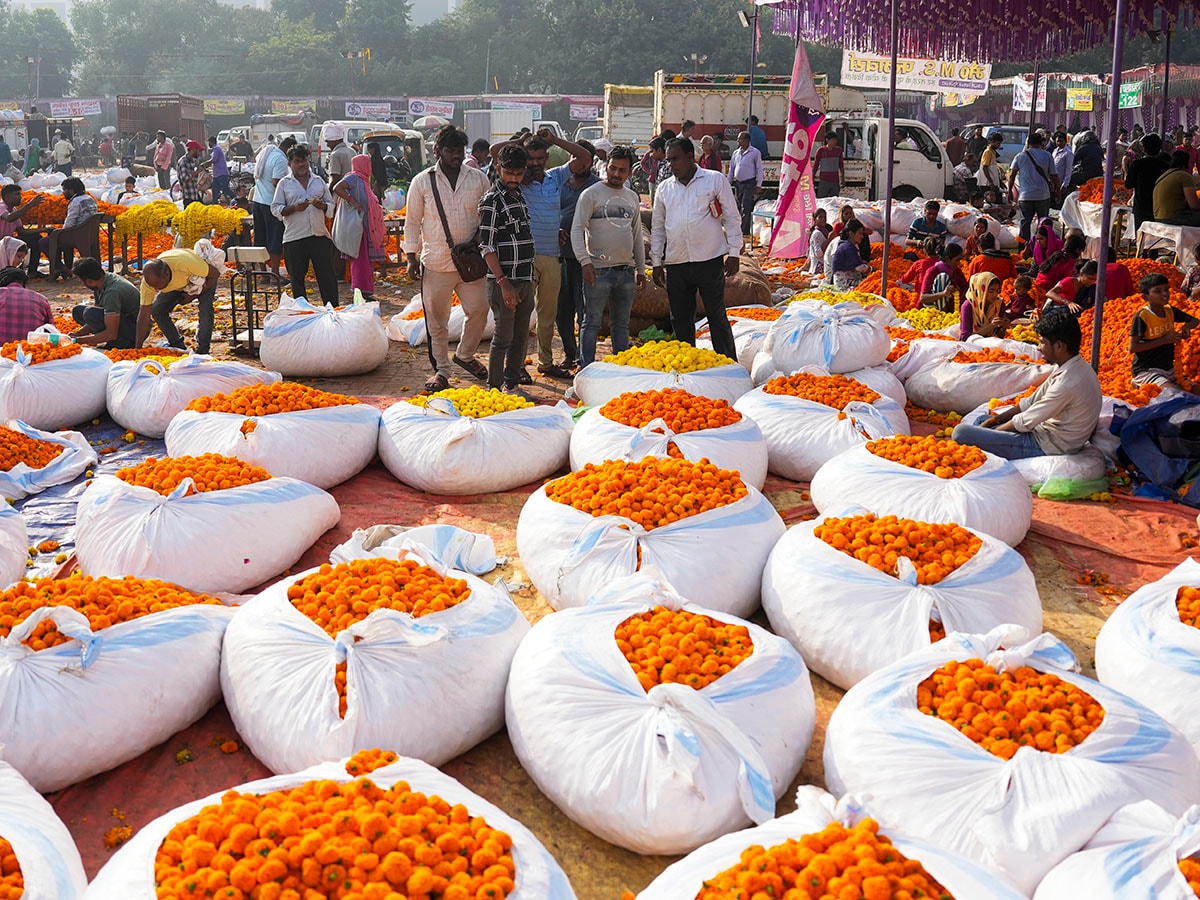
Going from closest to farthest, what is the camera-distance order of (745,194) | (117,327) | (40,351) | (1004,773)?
(1004,773)
(40,351)
(117,327)
(745,194)

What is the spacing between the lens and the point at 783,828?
2346mm

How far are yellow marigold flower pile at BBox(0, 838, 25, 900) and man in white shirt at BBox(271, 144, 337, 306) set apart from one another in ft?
23.9

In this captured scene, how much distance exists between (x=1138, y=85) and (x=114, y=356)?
22.2 metres

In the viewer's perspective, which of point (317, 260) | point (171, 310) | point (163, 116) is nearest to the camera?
point (171, 310)

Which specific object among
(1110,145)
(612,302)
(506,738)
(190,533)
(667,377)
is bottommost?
(506,738)

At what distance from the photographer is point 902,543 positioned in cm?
372

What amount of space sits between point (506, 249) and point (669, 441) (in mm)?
2375

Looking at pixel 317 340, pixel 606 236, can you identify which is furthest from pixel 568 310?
pixel 317 340

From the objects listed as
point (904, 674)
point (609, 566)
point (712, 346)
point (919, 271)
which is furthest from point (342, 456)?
point (919, 271)

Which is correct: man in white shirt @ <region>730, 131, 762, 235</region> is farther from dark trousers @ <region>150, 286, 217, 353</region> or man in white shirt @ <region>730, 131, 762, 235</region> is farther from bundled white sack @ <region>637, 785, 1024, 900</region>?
bundled white sack @ <region>637, 785, 1024, 900</region>

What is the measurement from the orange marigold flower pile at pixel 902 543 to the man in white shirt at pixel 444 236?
387 cm

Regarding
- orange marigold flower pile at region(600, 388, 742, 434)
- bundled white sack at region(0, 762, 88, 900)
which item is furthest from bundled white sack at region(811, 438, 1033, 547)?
bundled white sack at region(0, 762, 88, 900)

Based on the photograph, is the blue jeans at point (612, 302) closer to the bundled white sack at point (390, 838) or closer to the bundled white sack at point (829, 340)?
the bundled white sack at point (829, 340)

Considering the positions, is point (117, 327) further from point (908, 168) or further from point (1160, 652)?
point (908, 168)
